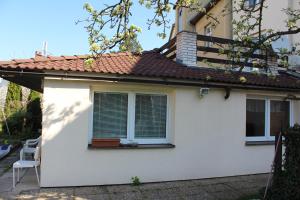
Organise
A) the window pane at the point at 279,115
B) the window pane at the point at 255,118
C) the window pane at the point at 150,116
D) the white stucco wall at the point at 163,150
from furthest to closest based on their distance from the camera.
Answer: the window pane at the point at 279,115, the window pane at the point at 255,118, the window pane at the point at 150,116, the white stucco wall at the point at 163,150

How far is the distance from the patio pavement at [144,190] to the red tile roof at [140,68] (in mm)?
3038

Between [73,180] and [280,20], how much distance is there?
11.9 meters

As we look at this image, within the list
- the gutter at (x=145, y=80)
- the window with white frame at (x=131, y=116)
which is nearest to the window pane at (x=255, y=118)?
the gutter at (x=145, y=80)

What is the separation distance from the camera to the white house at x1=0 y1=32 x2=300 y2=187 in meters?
8.21

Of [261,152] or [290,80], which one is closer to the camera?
[261,152]

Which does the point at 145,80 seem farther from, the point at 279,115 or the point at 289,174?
the point at 279,115

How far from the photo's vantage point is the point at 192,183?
9062mm

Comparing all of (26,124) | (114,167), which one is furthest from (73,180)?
(26,124)

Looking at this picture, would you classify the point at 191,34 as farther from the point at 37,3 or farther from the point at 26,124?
the point at 26,124

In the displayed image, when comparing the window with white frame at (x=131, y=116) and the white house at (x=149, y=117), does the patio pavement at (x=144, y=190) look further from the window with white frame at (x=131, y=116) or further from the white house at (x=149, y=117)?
the window with white frame at (x=131, y=116)

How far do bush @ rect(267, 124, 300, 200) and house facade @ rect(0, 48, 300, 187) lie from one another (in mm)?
2326

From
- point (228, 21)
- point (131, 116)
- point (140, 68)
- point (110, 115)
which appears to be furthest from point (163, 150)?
point (228, 21)

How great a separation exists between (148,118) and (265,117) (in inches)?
180

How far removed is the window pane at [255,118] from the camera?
1087 centimetres
